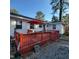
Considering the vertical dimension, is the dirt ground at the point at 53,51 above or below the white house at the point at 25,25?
below

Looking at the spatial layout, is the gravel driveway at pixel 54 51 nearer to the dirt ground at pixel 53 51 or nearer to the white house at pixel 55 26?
the dirt ground at pixel 53 51

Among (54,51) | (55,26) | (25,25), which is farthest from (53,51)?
(25,25)

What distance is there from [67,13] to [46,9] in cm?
24

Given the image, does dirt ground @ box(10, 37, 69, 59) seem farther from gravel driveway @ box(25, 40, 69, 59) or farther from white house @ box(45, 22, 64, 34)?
white house @ box(45, 22, 64, 34)

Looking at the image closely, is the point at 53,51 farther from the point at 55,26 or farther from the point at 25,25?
the point at 25,25

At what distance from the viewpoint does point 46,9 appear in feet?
6.76

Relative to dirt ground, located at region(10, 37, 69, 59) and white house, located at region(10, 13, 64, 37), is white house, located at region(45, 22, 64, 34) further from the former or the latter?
dirt ground, located at region(10, 37, 69, 59)

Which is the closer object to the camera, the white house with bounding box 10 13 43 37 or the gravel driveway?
the gravel driveway

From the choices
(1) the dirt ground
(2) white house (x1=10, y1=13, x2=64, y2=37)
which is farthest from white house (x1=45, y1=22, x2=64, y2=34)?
(1) the dirt ground

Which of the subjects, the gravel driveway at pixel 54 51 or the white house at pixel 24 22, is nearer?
the gravel driveway at pixel 54 51

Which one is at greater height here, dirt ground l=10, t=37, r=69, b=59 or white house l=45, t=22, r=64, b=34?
white house l=45, t=22, r=64, b=34

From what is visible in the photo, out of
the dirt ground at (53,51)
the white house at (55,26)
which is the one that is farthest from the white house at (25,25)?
the dirt ground at (53,51)

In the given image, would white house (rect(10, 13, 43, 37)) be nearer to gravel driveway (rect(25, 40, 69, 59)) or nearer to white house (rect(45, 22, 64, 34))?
white house (rect(45, 22, 64, 34))

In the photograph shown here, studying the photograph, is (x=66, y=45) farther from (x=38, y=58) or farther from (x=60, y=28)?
(x=38, y=58)
